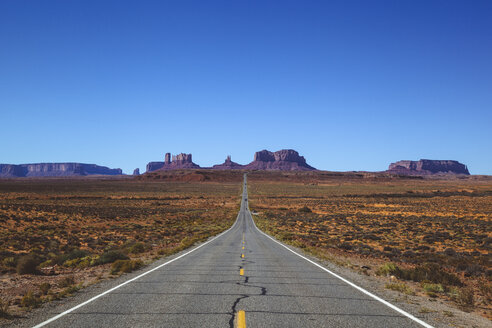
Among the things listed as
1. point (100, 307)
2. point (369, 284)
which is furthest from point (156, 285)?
point (369, 284)

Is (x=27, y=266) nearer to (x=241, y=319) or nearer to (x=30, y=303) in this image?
(x=30, y=303)

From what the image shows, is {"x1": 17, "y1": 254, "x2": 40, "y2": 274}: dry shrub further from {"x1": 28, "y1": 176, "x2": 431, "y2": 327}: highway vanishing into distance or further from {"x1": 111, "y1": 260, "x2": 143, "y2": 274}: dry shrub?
{"x1": 28, "y1": 176, "x2": 431, "y2": 327}: highway vanishing into distance

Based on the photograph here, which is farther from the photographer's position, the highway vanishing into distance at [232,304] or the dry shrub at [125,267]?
the dry shrub at [125,267]

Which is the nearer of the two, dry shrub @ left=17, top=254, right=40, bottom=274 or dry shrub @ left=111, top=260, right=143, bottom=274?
Answer: dry shrub @ left=111, top=260, right=143, bottom=274

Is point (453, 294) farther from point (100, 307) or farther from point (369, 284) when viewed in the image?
point (100, 307)

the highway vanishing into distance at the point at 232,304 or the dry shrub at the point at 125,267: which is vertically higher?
the highway vanishing into distance at the point at 232,304

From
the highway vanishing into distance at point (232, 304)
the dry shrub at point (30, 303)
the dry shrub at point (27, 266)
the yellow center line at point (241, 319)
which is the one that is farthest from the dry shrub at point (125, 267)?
the yellow center line at point (241, 319)

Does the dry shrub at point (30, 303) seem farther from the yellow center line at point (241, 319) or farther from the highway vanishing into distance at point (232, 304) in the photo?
the yellow center line at point (241, 319)

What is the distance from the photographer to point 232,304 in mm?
7625

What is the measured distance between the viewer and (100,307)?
7.43 m

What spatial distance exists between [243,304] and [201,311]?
42.5 inches

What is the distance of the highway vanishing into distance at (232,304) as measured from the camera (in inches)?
254

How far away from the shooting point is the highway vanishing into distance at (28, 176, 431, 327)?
6453 mm

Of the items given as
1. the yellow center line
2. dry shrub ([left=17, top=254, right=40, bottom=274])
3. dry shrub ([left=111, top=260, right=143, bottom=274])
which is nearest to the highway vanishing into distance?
the yellow center line
